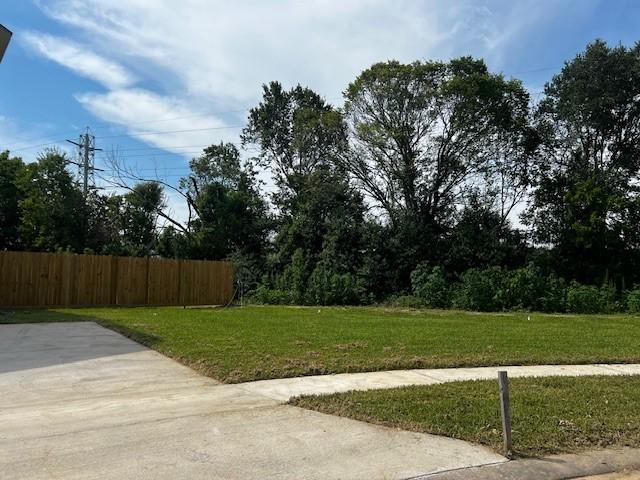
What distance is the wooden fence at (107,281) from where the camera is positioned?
2112 cm

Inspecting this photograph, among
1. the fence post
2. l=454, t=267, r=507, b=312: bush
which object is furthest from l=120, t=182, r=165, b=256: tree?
the fence post

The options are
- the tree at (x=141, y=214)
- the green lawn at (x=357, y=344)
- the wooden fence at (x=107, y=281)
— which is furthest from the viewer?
the tree at (x=141, y=214)

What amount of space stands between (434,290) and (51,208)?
21462 millimetres

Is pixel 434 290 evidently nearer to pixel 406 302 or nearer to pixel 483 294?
pixel 406 302

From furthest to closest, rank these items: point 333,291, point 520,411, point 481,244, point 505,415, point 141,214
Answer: point 141,214, point 481,244, point 333,291, point 520,411, point 505,415

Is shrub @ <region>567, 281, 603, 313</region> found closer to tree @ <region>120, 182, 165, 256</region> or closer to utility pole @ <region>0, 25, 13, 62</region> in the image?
utility pole @ <region>0, 25, 13, 62</region>

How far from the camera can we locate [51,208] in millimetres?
32438

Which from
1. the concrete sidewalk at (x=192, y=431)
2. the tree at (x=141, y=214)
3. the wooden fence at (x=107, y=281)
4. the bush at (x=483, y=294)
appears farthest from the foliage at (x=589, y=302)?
the tree at (x=141, y=214)

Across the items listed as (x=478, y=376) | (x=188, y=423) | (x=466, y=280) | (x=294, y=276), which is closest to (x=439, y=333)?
(x=478, y=376)

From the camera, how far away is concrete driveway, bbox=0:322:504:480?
4.56 meters

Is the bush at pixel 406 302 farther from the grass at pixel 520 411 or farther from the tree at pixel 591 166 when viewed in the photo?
the grass at pixel 520 411

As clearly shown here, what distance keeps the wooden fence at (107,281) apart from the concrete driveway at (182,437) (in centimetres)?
1446

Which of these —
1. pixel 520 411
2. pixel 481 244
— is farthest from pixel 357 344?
pixel 481 244

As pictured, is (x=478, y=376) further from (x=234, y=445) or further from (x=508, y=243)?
(x=508, y=243)
